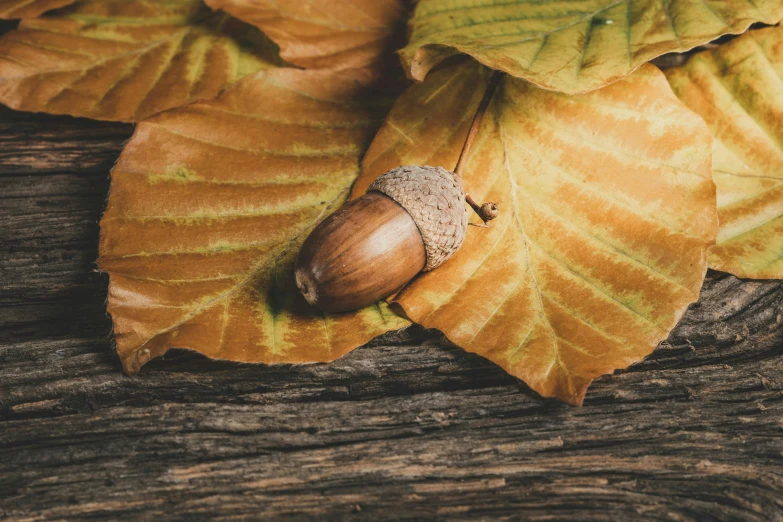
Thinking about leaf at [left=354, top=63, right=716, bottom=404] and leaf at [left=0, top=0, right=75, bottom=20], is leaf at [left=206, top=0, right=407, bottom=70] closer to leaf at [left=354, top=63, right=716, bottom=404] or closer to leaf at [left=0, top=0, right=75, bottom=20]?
leaf at [left=354, top=63, right=716, bottom=404]

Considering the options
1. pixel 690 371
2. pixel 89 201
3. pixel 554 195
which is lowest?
pixel 89 201

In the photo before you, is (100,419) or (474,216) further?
(474,216)

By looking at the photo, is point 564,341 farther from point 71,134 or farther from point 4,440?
point 71,134

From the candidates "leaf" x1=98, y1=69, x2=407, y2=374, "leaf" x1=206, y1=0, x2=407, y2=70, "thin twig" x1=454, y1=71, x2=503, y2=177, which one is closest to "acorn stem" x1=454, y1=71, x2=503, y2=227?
"thin twig" x1=454, y1=71, x2=503, y2=177

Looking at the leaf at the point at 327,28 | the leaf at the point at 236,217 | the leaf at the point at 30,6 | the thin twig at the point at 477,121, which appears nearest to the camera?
the leaf at the point at 236,217

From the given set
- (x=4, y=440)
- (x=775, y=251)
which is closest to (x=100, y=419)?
(x=4, y=440)

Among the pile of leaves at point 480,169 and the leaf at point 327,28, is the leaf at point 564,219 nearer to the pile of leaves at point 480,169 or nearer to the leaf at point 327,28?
the pile of leaves at point 480,169

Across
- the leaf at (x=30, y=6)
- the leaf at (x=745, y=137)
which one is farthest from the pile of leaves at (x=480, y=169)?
the leaf at (x=30, y=6)
